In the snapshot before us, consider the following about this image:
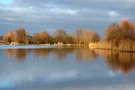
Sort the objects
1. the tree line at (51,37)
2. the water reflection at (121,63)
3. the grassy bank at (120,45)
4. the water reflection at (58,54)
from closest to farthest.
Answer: the water reflection at (121,63) → the water reflection at (58,54) → the grassy bank at (120,45) → the tree line at (51,37)

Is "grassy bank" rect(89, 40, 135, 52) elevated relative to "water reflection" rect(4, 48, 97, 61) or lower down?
elevated

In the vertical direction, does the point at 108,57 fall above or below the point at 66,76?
below

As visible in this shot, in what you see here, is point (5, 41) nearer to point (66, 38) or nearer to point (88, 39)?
point (66, 38)

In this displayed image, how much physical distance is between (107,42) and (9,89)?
36524 mm

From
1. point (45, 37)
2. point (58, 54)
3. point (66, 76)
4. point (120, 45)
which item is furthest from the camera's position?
point (45, 37)

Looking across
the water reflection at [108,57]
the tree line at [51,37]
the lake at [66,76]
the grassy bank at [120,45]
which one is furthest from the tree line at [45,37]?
the lake at [66,76]

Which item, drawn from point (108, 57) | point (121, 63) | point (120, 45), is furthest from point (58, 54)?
point (120, 45)

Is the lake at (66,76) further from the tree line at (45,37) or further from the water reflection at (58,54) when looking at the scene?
the tree line at (45,37)

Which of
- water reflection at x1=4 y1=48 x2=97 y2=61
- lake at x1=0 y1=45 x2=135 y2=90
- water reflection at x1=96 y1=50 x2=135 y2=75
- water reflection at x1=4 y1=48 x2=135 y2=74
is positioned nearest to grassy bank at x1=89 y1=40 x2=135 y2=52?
water reflection at x1=4 y1=48 x2=135 y2=74

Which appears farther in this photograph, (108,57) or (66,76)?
(108,57)

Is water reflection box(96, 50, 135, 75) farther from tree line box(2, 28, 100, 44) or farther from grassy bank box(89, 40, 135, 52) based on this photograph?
tree line box(2, 28, 100, 44)

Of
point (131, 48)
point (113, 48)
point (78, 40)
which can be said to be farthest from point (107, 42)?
point (78, 40)

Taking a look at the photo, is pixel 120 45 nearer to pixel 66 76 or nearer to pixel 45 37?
pixel 66 76

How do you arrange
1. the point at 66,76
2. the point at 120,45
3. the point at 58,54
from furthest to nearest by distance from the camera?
the point at 120,45 → the point at 58,54 → the point at 66,76
